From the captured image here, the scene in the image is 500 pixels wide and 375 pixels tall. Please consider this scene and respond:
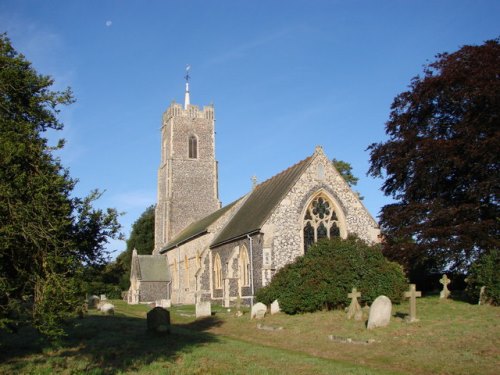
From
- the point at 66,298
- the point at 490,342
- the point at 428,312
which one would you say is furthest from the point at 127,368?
the point at 428,312

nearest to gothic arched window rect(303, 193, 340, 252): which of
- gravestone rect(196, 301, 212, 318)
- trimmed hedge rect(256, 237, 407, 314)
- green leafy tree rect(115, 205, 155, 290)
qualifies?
trimmed hedge rect(256, 237, 407, 314)

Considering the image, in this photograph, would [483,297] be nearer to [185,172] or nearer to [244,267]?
[244,267]

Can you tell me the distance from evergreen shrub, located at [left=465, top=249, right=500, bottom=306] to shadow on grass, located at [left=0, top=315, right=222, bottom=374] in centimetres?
996

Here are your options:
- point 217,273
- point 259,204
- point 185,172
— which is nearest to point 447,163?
point 259,204

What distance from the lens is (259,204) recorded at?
29938mm

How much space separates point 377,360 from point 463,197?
13.2 metres

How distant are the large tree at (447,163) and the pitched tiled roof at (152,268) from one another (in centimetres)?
2300

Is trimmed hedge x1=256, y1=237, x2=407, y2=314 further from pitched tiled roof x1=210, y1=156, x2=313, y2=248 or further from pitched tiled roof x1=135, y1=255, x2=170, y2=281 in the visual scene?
pitched tiled roof x1=135, y1=255, x2=170, y2=281

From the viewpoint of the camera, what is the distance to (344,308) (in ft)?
68.7

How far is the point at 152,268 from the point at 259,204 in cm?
1666

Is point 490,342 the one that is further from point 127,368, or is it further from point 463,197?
point 463,197

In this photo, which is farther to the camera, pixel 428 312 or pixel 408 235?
pixel 408 235

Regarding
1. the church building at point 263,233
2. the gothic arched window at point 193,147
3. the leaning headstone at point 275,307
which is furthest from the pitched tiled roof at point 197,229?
the leaning headstone at point 275,307

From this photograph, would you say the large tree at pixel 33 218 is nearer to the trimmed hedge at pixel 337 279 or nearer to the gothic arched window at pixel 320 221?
the trimmed hedge at pixel 337 279
